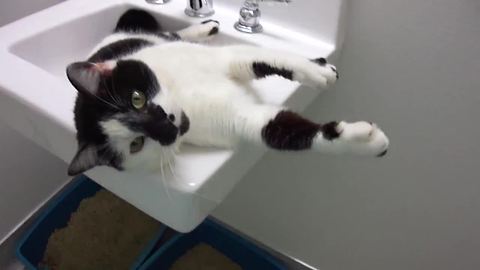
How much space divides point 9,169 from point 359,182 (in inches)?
35.4

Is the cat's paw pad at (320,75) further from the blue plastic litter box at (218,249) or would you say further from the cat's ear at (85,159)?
→ the blue plastic litter box at (218,249)

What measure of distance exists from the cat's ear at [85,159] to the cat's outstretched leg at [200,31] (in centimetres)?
31

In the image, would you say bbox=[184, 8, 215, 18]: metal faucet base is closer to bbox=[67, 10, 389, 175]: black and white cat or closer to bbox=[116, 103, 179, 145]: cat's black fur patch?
bbox=[67, 10, 389, 175]: black and white cat

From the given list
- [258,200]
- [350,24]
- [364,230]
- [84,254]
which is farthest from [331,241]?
[84,254]

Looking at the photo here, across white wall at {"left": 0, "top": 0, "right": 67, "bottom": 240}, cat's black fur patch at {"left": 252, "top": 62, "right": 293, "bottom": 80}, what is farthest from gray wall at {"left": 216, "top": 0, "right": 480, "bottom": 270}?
white wall at {"left": 0, "top": 0, "right": 67, "bottom": 240}

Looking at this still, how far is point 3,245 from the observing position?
3.81 feet

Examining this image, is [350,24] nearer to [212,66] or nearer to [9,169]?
[212,66]

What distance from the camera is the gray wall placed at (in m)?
0.67

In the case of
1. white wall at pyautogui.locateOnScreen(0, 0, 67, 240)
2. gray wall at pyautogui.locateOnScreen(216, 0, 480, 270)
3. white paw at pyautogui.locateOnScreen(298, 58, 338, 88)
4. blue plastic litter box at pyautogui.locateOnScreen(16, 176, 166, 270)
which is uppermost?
white paw at pyautogui.locateOnScreen(298, 58, 338, 88)

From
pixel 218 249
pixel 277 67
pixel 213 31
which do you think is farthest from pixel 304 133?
pixel 218 249

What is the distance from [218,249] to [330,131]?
2.71 feet

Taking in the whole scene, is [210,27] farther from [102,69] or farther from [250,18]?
[102,69]

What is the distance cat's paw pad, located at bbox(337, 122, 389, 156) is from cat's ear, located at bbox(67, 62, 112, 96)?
306 mm

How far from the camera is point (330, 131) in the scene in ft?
1.63
